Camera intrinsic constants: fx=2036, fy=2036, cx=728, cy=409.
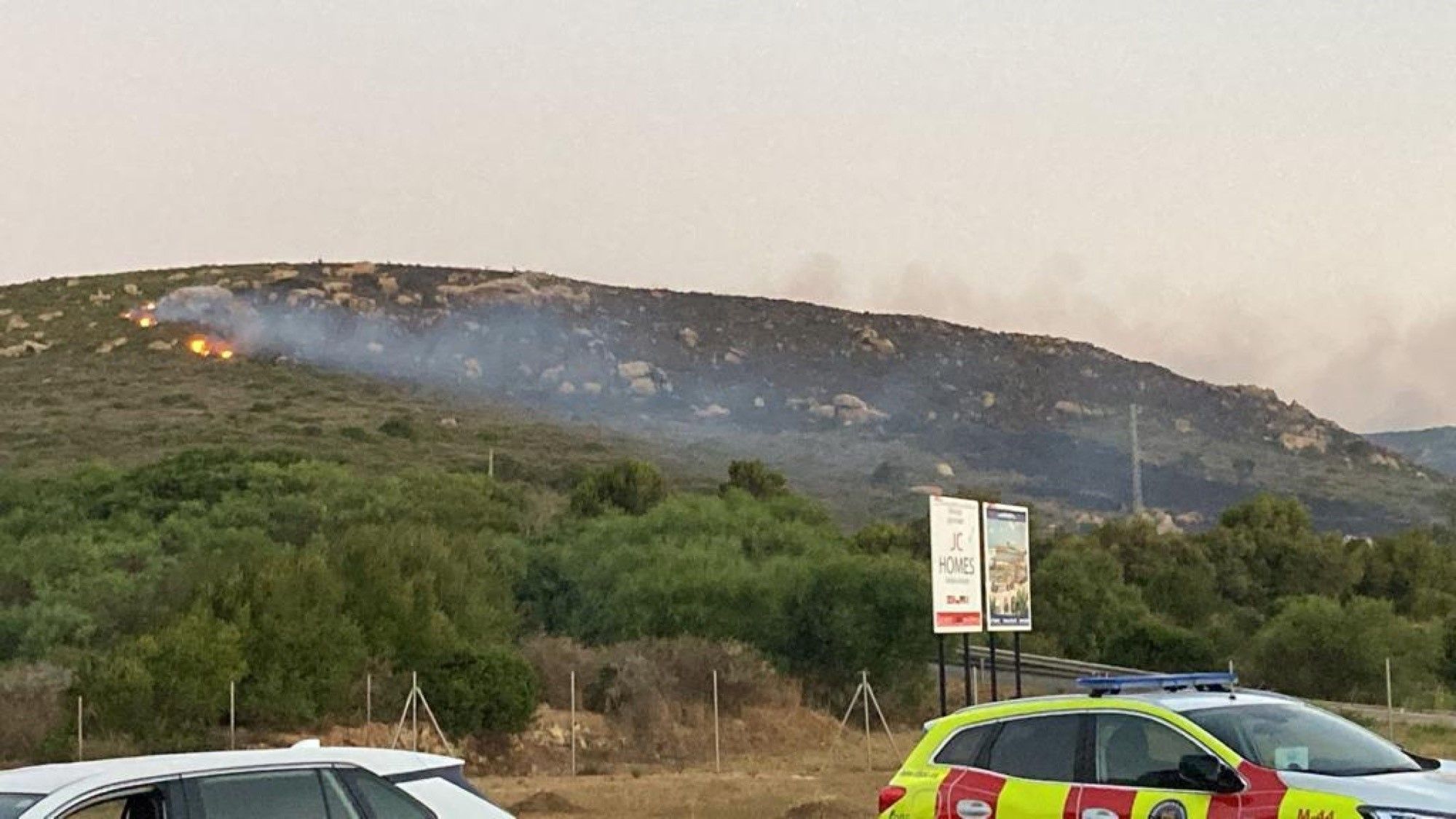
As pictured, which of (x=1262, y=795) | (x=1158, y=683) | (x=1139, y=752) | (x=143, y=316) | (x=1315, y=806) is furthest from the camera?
(x=143, y=316)

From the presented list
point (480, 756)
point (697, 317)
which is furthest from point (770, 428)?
point (480, 756)

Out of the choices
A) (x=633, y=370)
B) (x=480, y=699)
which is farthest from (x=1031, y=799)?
(x=633, y=370)

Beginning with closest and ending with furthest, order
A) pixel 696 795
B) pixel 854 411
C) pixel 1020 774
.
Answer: pixel 1020 774 → pixel 696 795 → pixel 854 411

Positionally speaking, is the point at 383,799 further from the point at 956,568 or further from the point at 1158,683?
the point at 956,568

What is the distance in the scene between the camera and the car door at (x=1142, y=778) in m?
10.9

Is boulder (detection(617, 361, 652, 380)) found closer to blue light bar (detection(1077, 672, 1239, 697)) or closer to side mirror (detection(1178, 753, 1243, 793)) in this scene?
blue light bar (detection(1077, 672, 1239, 697))

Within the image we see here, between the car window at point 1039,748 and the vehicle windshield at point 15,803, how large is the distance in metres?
5.58

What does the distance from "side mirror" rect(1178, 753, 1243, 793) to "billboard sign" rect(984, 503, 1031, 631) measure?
19.4 metres

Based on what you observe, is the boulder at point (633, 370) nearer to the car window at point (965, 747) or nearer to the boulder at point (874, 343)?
the boulder at point (874, 343)

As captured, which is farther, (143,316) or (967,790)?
(143,316)

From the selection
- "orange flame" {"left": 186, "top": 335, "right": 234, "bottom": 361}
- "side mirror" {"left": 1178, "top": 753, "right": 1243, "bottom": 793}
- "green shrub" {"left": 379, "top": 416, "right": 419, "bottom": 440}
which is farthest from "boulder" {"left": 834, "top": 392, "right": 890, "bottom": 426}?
"side mirror" {"left": 1178, "top": 753, "right": 1243, "bottom": 793}

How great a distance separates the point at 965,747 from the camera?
480 inches

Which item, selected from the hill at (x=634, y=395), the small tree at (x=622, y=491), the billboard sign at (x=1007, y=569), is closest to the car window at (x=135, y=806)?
the billboard sign at (x=1007, y=569)

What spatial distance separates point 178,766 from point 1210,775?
17.4ft
